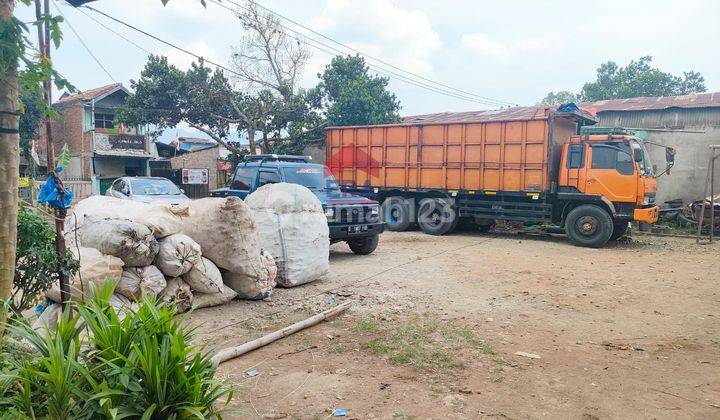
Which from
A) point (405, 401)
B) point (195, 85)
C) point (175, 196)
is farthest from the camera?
point (195, 85)

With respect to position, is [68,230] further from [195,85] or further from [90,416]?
[195,85]

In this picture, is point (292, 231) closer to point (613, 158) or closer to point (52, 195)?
point (52, 195)

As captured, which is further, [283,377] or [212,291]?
[212,291]

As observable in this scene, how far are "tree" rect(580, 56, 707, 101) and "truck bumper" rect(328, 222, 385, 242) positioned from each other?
26.2 m

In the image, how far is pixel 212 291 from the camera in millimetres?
5219

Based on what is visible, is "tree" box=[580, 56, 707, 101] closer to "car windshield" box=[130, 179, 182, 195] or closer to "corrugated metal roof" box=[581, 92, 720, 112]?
"corrugated metal roof" box=[581, 92, 720, 112]

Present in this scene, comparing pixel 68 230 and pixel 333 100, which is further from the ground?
pixel 333 100

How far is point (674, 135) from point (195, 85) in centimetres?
1583

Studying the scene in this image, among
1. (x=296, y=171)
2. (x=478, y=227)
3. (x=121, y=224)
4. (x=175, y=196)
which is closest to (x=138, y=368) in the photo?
(x=121, y=224)

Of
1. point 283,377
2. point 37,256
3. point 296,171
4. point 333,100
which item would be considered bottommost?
point 283,377

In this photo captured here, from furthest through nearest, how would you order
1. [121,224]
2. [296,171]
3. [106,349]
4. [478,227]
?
[478,227] → [296,171] → [121,224] → [106,349]

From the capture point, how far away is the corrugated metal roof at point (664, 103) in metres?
16.0

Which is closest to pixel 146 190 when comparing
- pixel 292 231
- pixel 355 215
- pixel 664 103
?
pixel 355 215

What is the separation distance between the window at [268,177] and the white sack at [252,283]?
3586 millimetres
